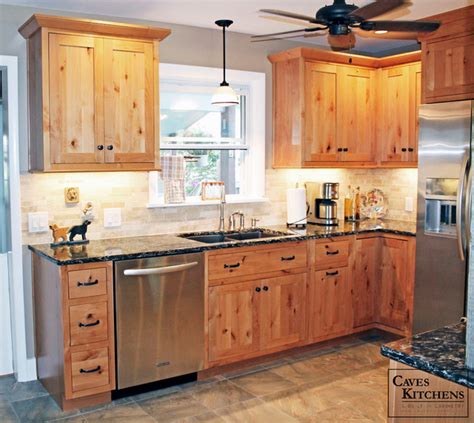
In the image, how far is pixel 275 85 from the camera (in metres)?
4.79

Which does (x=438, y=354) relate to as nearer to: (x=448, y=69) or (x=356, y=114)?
(x=448, y=69)

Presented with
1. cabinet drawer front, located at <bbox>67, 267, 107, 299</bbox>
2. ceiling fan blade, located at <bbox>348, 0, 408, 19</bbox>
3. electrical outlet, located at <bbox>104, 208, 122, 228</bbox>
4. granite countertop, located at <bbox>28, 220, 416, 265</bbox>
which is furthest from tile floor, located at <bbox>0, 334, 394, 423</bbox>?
ceiling fan blade, located at <bbox>348, 0, 408, 19</bbox>

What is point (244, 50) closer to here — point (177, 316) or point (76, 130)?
point (76, 130)

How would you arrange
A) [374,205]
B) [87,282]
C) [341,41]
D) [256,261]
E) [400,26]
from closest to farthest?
1. [400,26]
2. [341,41]
3. [87,282]
4. [256,261]
5. [374,205]

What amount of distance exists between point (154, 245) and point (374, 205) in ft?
7.87

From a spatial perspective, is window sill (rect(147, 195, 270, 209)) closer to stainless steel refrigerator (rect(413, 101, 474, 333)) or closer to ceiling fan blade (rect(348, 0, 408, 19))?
stainless steel refrigerator (rect(413, 101, 474, 333))

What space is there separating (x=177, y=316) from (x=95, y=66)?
65.0 inches

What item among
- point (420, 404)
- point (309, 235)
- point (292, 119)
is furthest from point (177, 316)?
point (420, 404)

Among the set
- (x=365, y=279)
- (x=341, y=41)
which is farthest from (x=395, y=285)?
(x=341, y=41)

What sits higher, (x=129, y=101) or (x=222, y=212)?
(x=129, y=101)

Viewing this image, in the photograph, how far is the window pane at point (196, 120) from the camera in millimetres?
4434

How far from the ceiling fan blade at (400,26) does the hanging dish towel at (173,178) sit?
1983 mm

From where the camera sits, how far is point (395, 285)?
15.2 ft

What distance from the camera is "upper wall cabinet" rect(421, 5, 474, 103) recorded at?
155 inches
